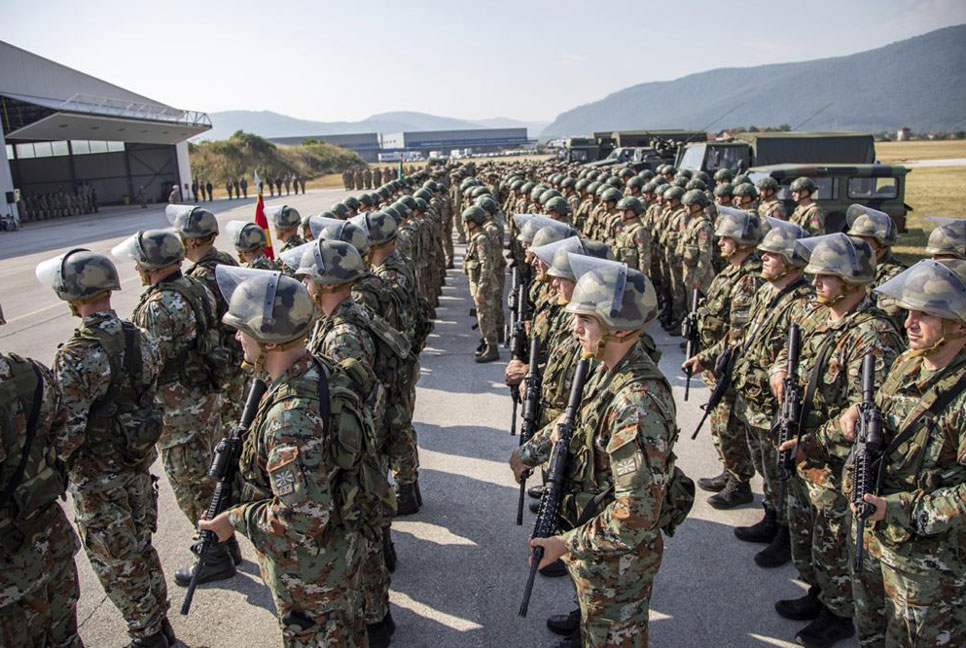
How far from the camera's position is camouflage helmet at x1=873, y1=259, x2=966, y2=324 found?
279cm

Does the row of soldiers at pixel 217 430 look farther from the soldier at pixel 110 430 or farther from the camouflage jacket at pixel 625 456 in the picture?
the camouflage jacket at pixel 625 456

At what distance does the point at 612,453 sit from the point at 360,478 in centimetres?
107

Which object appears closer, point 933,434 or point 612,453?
point 612,453

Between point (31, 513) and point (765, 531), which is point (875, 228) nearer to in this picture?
point (765, 531)

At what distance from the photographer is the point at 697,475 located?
5.88 metres

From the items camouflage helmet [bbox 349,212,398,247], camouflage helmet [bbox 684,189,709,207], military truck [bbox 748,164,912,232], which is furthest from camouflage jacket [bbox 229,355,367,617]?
military truck [bbox 748,164,912,232]

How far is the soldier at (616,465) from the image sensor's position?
254 cm

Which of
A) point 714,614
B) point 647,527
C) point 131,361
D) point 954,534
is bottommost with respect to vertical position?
point 714,614

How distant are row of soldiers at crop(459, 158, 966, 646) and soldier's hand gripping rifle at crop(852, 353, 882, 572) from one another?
3 centimetres

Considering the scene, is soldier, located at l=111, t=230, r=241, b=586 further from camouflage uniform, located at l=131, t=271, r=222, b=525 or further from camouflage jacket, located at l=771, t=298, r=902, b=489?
camouflage jacket, located at l=771, t=298, r=902, b=489

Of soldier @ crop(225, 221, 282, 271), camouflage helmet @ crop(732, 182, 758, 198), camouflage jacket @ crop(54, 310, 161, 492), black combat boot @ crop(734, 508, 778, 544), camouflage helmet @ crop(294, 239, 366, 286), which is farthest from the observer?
camouflage helmet @ crop(732, 182, 758, 198)

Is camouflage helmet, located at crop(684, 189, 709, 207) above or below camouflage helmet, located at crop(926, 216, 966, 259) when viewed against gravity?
above

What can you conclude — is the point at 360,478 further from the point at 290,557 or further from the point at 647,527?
the point at 647,527

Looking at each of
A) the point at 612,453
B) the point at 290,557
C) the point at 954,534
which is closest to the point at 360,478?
the point at 290,557
